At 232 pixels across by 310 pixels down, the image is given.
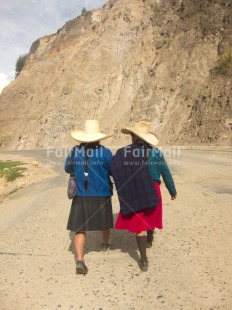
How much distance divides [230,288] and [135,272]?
122cm

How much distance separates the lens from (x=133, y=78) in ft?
127

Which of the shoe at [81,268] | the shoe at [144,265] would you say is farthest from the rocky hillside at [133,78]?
the shoe at [81,268]

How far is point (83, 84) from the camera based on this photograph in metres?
45.5

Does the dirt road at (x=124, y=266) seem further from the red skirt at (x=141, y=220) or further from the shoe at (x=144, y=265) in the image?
the red skirt at (x=141, y=220)

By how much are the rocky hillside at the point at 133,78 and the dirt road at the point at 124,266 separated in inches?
679

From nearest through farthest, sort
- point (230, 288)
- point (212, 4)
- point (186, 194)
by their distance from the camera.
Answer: point (230, 288), point (186, 194), point (212, 4)

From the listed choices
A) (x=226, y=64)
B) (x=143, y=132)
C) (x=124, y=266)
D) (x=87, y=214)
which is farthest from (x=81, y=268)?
(x=226, y=64)

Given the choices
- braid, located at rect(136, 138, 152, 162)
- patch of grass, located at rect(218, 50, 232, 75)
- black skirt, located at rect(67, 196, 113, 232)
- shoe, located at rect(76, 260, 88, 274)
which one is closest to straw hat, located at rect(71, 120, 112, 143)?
braid, located at rect(136, 138, 152, 162)

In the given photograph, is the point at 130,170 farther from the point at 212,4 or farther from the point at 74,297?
the point at 212,4

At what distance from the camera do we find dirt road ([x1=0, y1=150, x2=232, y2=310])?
3.83 metres

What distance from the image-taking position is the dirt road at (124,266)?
3832 mm

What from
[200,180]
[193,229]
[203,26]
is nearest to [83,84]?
[203,26]

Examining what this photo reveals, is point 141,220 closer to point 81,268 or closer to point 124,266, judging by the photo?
point 124,266

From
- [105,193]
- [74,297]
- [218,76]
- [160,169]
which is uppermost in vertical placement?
[218,76]
